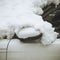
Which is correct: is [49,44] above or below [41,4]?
below

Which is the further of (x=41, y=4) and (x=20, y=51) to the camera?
(x=41, y=4)

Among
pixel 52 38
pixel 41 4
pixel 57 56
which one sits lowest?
pixel 57 56

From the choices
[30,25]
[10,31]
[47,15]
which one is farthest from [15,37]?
[47,15]

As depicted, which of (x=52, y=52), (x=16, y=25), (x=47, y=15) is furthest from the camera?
(x=47, y=15)

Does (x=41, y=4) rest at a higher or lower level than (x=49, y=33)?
higher

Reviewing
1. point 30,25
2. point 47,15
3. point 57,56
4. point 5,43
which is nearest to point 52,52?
point 57,56

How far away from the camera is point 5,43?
130 centimetres

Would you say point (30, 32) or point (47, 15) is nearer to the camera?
point (30, 32)

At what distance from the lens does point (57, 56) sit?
123 centimetres

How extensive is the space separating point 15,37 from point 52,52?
353 millimetres

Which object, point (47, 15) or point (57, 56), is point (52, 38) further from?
point (47, 15)

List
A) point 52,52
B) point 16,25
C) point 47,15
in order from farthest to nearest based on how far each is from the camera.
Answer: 1. point 47,15
2. point 16,25
3. point 52,52

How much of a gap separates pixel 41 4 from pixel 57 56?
2.61 feet

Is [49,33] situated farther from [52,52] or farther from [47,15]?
[47,15]
